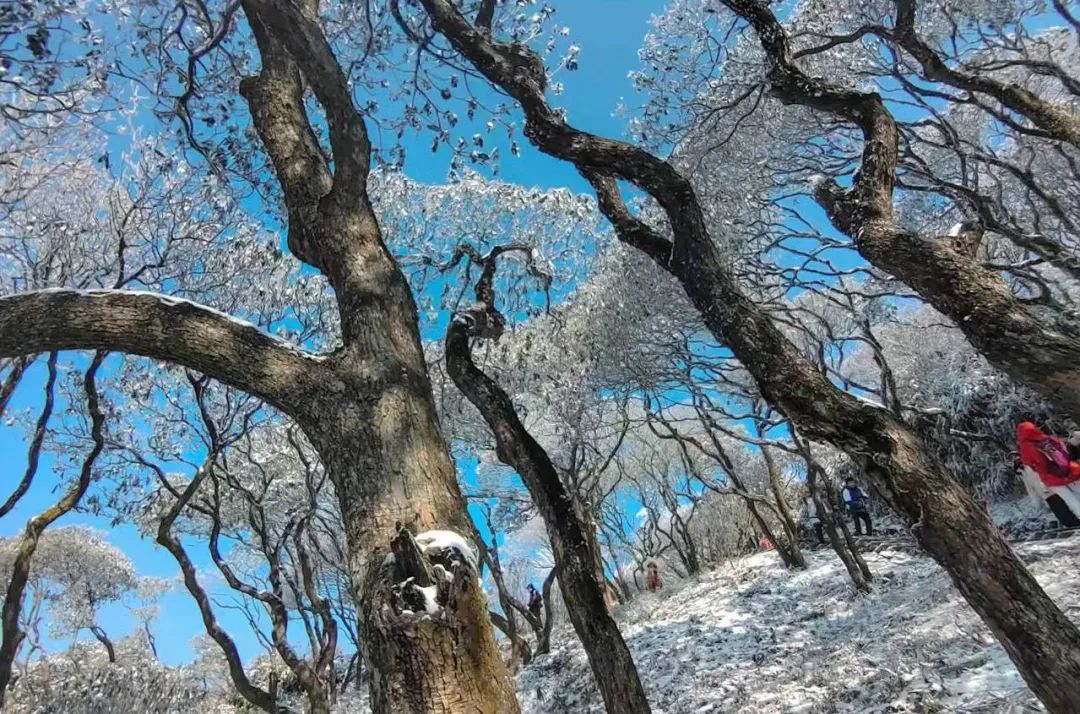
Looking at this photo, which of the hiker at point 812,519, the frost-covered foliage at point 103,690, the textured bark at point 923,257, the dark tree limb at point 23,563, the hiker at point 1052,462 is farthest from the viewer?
the hiker at point 812,519

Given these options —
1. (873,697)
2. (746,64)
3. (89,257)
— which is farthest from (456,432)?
(873,697)

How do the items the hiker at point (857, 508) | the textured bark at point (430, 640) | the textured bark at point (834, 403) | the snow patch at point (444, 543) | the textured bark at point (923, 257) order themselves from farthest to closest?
the hiker at point (857, 508) → the textured bark at point (923, 257) → the textured bark at point (834, 403) → the snow patch at point (444, 543) → the textured bark at point (430, 640)

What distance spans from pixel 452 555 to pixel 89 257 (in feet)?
36.4

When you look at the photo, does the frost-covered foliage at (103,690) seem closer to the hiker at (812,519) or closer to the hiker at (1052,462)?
the hiker at (812,519)

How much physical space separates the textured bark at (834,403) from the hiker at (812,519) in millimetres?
11775

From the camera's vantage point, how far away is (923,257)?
3727 millimetres

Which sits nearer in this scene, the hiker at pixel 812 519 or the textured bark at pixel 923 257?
the textured bark at pixel 923 257

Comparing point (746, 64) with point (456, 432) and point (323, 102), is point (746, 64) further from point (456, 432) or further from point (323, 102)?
point (456, 432)

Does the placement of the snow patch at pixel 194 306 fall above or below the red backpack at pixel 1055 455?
above

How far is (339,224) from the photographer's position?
11.1 feet

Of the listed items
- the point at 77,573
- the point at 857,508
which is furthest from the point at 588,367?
the point at 77,573

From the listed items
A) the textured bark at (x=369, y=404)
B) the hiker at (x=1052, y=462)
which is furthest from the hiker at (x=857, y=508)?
the textured bark at (x=369, y=404)

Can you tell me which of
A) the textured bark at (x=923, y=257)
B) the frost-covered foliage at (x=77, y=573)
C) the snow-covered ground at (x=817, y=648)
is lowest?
the snow-covered ground at (x=817, y=648)

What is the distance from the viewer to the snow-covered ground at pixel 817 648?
6.11 m
